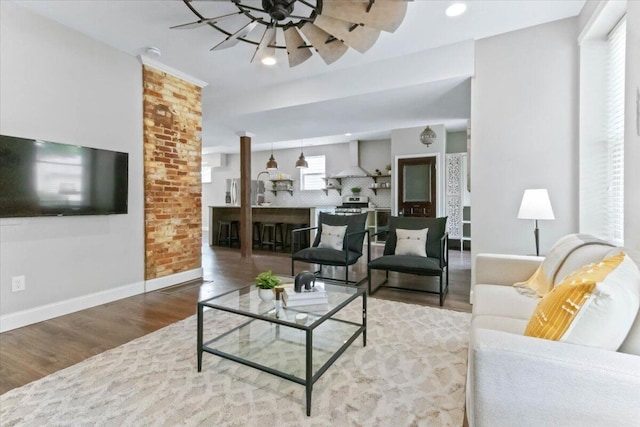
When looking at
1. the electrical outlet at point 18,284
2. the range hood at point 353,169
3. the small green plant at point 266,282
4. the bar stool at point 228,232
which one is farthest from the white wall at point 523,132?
the bar stool at point 228,232

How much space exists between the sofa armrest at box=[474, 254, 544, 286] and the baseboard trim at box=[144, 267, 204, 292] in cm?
348

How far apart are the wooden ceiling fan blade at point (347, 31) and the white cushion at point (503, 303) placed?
1.85m

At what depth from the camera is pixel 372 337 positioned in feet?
7.93

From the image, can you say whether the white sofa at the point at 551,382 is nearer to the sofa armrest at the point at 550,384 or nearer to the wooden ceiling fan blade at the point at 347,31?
the sofa armrest at the point at 550,384

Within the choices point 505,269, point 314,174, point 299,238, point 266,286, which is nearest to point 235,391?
point 266,286

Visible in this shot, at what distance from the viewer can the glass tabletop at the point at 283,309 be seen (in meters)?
1.85

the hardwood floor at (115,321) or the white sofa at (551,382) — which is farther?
the hardwood floor at (115,321)

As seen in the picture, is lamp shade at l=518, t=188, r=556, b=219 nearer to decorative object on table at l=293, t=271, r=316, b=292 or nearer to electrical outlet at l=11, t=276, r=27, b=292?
decorative object on table at l=293, t=271, r=316, b=292

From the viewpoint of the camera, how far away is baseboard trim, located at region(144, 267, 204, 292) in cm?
377

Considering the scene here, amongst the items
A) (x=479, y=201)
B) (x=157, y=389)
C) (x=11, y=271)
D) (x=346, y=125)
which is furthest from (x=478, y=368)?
(x=346, y=125)

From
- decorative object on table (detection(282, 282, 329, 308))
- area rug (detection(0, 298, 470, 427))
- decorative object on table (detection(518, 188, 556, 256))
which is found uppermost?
decorative object on table (detection(518, 188, 556, 256))

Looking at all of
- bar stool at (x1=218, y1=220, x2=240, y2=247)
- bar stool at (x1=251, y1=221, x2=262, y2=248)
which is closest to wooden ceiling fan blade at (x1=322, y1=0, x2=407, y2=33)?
bar stool at (x1=251, y1=221, x2=262, y2=248)

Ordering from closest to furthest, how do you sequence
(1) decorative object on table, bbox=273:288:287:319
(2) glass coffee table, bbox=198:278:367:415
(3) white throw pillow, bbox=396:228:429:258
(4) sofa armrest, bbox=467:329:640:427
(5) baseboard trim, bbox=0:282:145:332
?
1. (4) sofa armrest, bbox=467:329:640:427
2. (2) glass coffee table, bbox=198:278:367:415
3. (1) decorative object on table, bbox=273:288:287:319
4. (5) baseboard trim, bbox=0:282:145:332
5. (3) white throw pillow, bbox=396:228:429:258

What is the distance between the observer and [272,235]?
291 inches
